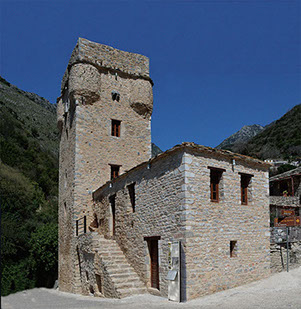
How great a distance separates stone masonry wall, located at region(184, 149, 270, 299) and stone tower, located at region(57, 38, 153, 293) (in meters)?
7.95

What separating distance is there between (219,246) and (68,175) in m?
10.4

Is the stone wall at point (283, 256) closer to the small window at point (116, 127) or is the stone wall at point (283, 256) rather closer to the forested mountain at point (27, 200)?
the forested mountain at point (27, 200)

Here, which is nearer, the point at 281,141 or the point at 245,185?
the point at 245,185

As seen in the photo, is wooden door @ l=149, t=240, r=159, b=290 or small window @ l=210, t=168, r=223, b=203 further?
wooden door @ l=149, t=240, r=159, b=290

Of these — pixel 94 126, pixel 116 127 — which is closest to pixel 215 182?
pixel 94 126

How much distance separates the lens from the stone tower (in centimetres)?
1772

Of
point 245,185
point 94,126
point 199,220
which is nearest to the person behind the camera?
point 199,220

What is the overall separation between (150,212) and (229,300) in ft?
13.7

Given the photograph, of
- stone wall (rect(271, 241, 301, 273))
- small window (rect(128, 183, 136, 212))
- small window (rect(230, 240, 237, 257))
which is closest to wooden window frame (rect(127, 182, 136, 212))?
small window (rect(128, 183, 136, 212))

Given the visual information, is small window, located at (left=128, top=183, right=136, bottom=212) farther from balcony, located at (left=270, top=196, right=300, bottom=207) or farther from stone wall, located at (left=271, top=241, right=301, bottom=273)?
balcony, located at (left=270, top=196, right=300, bottom=207)

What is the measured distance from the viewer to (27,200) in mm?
30828

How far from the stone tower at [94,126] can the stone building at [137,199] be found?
0.19 feet

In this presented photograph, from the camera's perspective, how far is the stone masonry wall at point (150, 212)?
445 inches

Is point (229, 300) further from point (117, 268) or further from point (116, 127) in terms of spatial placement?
point (116, 127)
